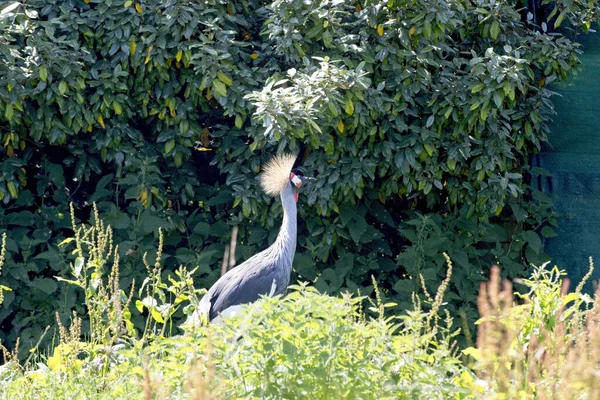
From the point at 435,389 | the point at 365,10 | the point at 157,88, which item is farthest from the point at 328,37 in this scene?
the point at 435,389

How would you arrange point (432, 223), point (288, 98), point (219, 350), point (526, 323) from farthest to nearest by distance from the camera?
point (432, 223) → point (288, 98) → point (526, 323) → point (219, 350)

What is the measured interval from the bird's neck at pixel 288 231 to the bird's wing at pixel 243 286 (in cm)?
14

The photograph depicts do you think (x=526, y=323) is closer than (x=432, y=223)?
Yes

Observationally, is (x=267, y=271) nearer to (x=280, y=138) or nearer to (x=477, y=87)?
(x=280, y=138)

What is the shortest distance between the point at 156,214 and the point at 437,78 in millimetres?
2127

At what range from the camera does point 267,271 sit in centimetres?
512

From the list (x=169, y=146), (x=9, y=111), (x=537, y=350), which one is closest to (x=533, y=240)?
(x=169, y=146)

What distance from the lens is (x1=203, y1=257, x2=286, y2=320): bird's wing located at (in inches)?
195

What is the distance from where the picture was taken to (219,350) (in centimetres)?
274

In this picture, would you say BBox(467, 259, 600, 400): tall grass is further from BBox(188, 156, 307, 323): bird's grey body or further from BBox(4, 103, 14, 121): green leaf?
BBox(4, 103, 14, 121): green leaf

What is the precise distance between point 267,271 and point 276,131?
0.87 m

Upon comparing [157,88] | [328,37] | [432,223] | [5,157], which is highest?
[328,37]

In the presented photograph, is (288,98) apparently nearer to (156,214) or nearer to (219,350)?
(156,214)

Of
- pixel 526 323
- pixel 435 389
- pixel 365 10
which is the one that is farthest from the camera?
pixel 365 10
